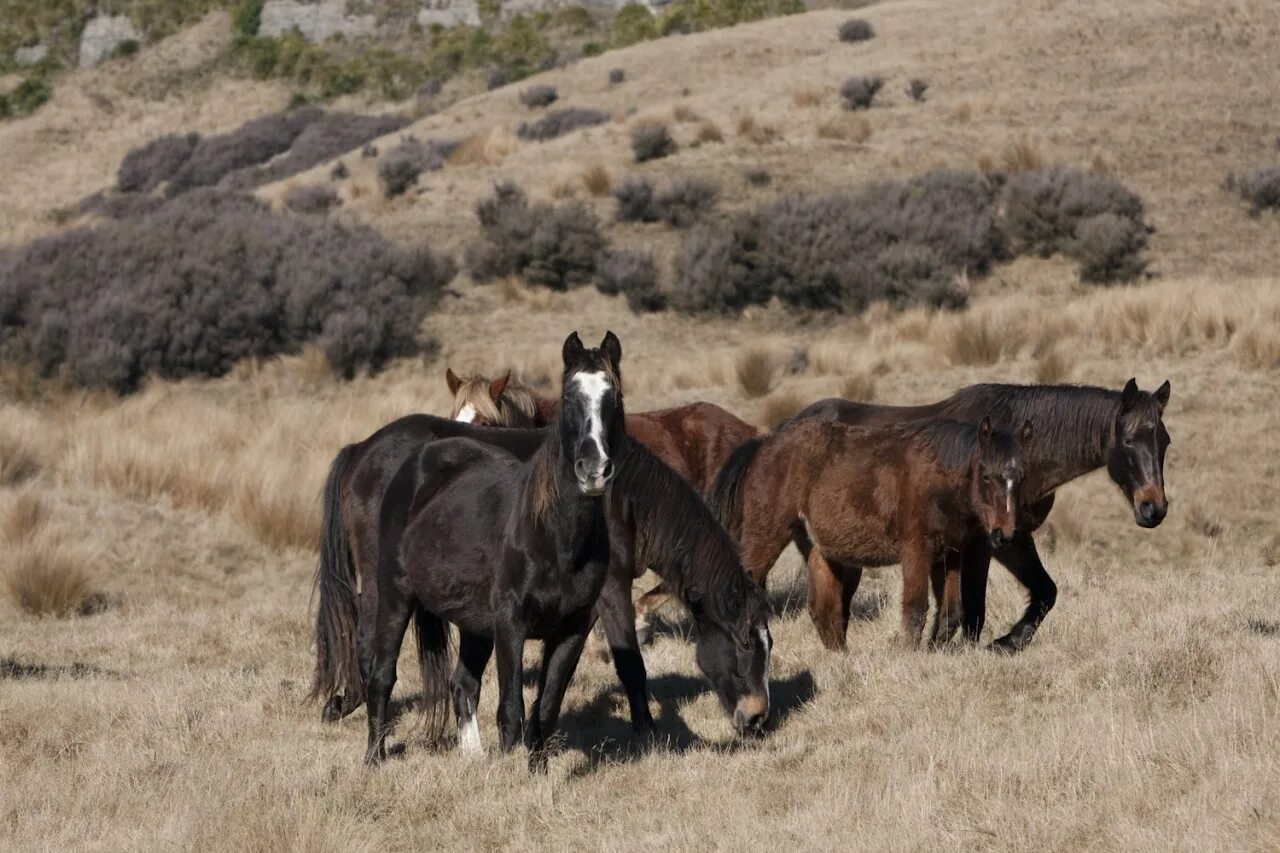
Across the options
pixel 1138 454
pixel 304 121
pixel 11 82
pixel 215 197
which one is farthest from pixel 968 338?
pixel 11 82

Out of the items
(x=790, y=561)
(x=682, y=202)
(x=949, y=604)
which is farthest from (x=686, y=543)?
(x=682, y=202)

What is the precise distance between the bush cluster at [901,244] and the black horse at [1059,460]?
14.8 meters

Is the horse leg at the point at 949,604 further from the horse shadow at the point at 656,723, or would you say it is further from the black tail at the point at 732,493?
the black tail at the point at 732,493

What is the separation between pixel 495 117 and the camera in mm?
38344

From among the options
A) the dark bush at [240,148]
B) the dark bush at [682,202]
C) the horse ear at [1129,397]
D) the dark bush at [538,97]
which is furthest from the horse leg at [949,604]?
the dark bush at [240,148]

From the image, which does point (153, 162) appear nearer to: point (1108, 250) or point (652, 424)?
point (1108, 250)

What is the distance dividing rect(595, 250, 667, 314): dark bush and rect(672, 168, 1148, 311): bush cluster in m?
0.40

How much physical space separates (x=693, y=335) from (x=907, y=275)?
3.62 metres

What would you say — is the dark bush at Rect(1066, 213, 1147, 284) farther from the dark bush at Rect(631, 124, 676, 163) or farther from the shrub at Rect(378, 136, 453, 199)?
the shrub at Rect(378, 136, 453, 199)

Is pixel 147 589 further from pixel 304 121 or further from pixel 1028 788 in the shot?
pixel 304 121

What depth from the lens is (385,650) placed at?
7605mm

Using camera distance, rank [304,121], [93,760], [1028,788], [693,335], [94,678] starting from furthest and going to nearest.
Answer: [304,121] < [693,335] < [94,678] < [93,760] < [1028,788]

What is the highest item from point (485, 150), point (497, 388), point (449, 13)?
point (497, 388)

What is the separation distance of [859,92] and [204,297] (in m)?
15.1
